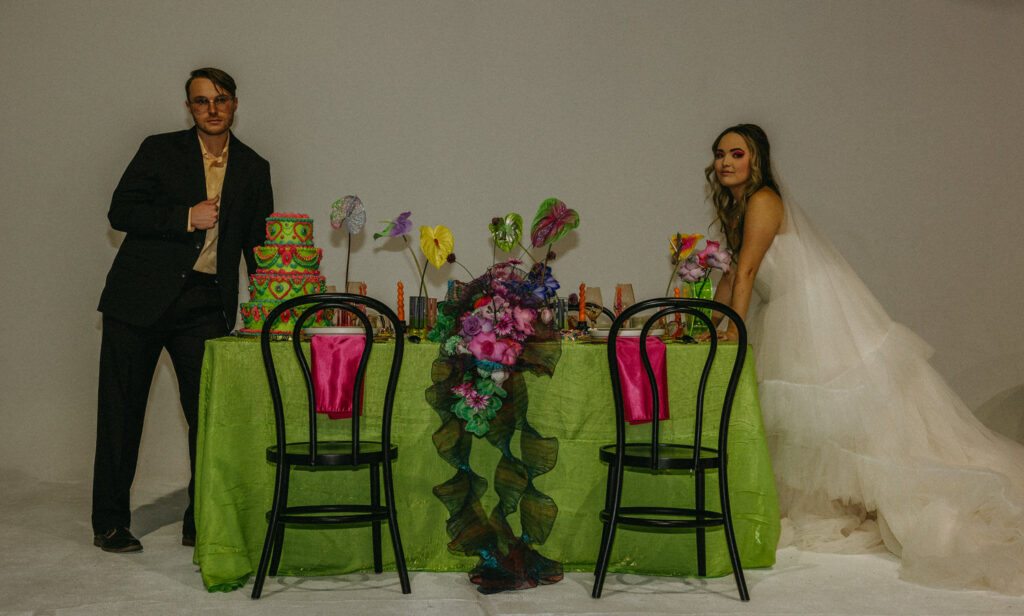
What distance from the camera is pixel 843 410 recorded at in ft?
10.3

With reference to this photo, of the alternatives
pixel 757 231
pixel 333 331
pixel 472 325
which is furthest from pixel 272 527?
pixel 757 231

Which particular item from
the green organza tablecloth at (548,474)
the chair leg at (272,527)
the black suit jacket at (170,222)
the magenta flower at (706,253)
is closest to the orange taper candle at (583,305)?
the green organza tablecloth at (548,474)

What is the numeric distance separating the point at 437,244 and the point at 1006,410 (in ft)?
11.7

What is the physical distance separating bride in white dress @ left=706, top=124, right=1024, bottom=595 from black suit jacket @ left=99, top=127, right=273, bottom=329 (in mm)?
1810

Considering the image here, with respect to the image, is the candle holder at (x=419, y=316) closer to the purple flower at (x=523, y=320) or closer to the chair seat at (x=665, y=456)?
the purple flower at (x=523, y=320)

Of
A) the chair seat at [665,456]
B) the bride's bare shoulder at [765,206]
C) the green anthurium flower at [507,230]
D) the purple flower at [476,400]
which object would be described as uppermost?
the bride's bare shoulder at [765,206]

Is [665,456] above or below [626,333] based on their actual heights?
below

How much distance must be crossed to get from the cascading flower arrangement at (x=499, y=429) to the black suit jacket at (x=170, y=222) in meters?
1.01

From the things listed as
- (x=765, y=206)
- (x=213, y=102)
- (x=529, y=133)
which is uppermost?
(x=529, y=133)

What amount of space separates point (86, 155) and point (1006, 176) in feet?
16.2

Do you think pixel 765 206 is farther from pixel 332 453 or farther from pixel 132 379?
pixel 132 379

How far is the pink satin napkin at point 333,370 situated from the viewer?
2656mm

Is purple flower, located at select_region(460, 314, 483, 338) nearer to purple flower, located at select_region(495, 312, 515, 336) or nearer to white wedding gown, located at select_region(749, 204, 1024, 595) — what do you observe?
purple flower, located at select_region(495, 312, 515, 336)

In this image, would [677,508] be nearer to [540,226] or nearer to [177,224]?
[540,226]
